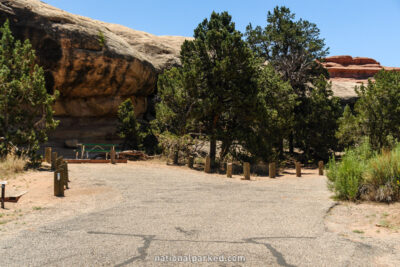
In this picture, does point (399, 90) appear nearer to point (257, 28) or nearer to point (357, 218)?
point (257, 28)

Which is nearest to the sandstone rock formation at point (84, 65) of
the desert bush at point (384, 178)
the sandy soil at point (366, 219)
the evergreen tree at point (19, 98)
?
the evergreen tree at point (19, 98)

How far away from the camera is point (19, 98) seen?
16312 millimetres

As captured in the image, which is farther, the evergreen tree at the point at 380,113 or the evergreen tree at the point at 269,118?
the evergreen tree at the point at 380,113

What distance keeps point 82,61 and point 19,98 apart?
29.3 feet

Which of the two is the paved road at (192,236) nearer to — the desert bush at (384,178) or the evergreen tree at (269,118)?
the desert bush at (384,178)

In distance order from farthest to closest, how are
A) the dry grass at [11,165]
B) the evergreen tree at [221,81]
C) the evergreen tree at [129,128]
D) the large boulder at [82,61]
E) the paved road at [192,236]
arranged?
the large boulder at [82,61], the evergreen tree at [129,128], the evergreen tree at [221,81], the dry grass at [11,165], the paved road at [192,236]

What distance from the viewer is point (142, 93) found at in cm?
2955

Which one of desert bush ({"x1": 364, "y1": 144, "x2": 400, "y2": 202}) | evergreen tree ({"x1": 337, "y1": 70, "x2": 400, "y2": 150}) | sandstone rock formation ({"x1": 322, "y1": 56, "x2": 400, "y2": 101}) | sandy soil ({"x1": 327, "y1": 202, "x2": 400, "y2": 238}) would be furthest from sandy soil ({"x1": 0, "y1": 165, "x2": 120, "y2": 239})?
sandstone rock formation ({"x1": 322, "y1": 56, "x2": 400, "y2": 101})

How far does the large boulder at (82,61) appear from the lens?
2330cm

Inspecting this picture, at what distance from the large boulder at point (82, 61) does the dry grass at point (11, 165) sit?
9.13m

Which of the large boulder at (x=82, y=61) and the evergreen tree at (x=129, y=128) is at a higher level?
the large boulder at (x=82, y=61)

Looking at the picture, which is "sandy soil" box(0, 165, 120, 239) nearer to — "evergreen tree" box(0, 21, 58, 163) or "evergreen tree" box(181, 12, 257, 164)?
"evergreen tree" box(0, 21, 58, 163)

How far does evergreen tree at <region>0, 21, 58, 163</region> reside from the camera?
607 inches

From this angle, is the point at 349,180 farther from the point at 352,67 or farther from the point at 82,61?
the point at 352,67
